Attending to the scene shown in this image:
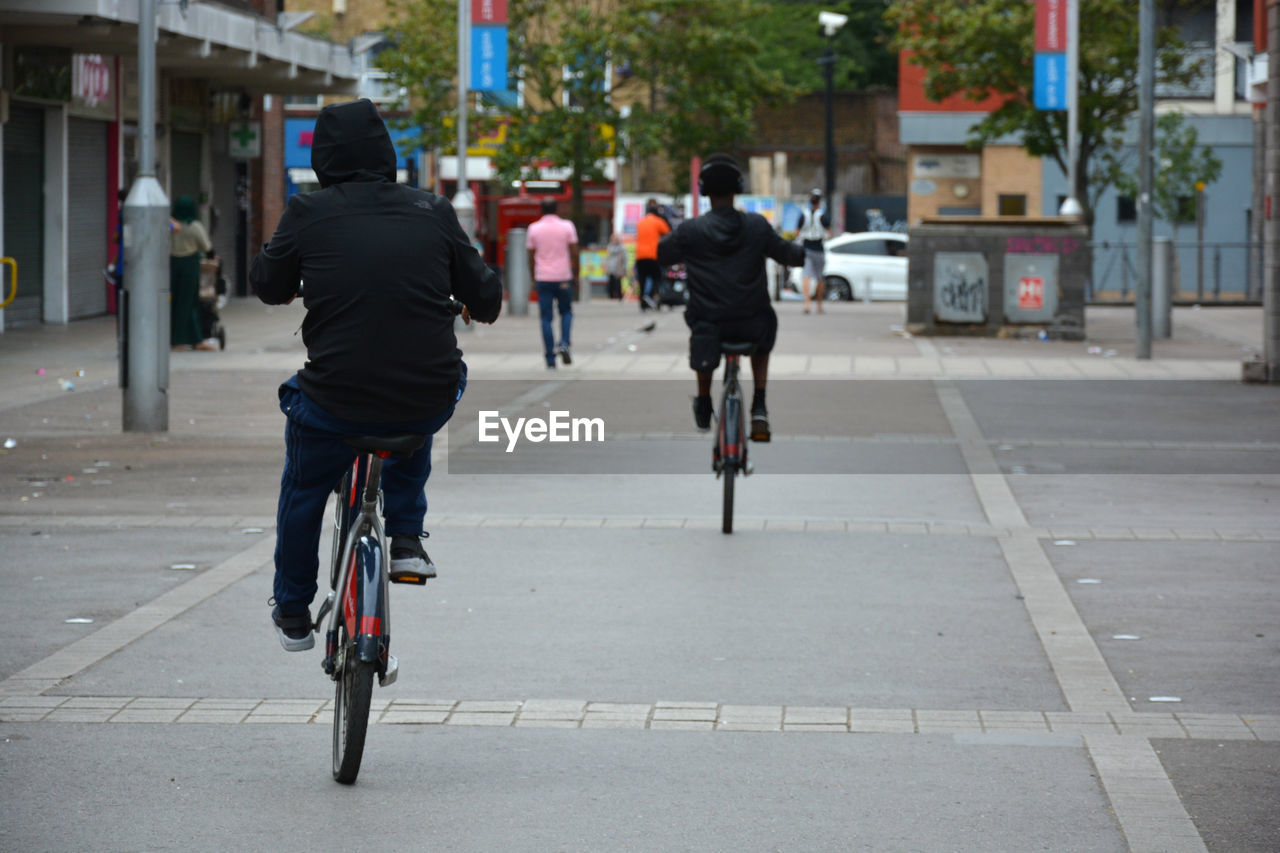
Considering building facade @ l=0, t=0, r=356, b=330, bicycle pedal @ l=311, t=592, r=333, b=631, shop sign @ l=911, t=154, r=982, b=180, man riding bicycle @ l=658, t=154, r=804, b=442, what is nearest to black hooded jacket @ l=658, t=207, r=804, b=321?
man riding bicycle @ l=658, t=154, r=804, b=442

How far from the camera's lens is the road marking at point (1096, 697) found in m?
4.84

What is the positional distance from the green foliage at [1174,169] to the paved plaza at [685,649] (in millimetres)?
25504

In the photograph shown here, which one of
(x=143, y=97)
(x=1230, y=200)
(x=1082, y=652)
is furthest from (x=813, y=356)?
(x=1230, y=200)

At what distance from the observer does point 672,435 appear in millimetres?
13836

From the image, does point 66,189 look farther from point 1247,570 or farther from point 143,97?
point 1247,570

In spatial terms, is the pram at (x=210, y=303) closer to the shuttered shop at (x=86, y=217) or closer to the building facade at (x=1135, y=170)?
the shuttered shop at (x=86, y=217)

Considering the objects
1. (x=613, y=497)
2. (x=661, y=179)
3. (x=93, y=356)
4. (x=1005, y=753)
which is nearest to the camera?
(x=1005, y=753)

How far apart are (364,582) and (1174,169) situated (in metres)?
35.9

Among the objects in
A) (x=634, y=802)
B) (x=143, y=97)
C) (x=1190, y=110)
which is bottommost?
(x=634, y=802)

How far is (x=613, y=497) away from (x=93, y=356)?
1118 centimetres

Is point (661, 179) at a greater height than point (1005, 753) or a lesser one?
greater

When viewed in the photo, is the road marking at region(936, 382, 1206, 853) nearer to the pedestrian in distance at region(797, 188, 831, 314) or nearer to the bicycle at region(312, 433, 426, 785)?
the bicycle at region(312, 433, 426, 785)

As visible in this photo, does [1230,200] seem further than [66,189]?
Yes

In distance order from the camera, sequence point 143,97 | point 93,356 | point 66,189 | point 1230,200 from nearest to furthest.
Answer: point 143,97, point 93,356, point 66,189, point 1230,200
